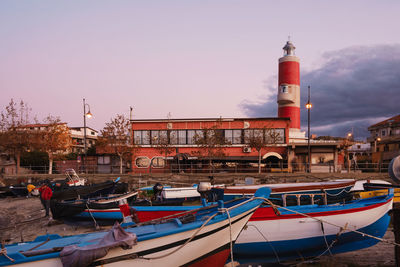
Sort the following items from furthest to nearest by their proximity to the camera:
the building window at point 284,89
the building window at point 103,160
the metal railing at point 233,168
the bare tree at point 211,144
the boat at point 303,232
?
the building window at point 284,89 < the building window at point 103,160 < the bare tree at point 211,144 < the metal railing at point 233,168 < the boat at point 303,232

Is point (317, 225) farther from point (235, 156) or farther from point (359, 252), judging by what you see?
point (235, 156)

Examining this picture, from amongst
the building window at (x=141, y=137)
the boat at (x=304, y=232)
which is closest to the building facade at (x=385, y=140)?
the building window at (x=141, y=137)

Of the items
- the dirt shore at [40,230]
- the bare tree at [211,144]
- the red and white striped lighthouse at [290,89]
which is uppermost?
the red and white striped lighthouse at [290,89]

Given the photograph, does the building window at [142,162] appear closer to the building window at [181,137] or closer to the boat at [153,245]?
the building window at [181,137]

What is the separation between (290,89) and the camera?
4341cm

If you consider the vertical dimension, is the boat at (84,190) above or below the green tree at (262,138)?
below

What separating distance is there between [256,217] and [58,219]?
10092 mm

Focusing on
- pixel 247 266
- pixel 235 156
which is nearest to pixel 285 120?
pixel 235 156

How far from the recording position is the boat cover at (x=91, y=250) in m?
4.96

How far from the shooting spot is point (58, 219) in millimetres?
13109

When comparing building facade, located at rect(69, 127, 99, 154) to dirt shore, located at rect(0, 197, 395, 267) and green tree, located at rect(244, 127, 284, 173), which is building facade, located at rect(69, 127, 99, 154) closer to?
dirt shore, located at rect(0, 197, 395, 267)

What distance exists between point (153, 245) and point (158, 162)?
99.6ft

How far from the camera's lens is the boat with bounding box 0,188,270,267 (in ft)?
16.6

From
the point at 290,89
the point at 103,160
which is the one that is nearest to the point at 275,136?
the point at 290,89
